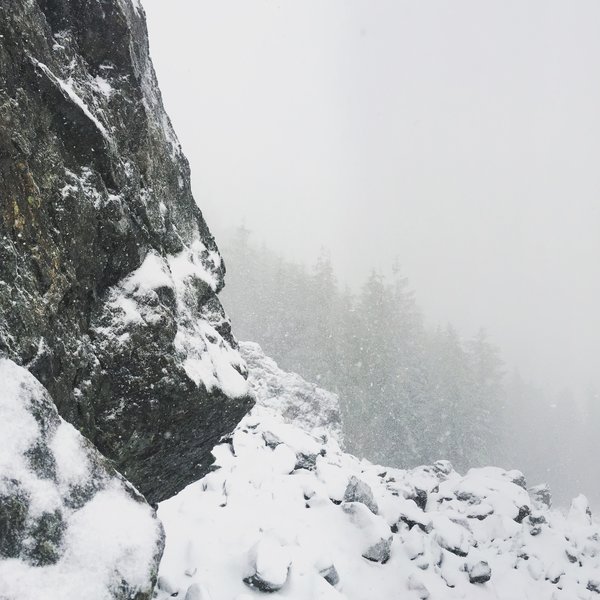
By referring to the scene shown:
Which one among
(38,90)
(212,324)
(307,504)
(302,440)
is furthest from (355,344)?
(38,90)

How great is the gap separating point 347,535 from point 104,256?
681 cm

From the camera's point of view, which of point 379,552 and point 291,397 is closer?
point 379,552

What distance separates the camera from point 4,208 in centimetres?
282

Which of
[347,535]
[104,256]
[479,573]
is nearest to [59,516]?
[104,256]

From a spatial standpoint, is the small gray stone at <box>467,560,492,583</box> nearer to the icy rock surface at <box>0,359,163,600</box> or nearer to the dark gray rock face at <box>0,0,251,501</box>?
the dark gray rock face at <box>0,0,251,501</box>

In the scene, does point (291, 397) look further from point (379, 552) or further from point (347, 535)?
point (379, 552)

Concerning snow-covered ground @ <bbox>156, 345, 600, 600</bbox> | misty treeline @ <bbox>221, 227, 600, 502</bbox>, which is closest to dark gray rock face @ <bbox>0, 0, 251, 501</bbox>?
snow-covered ground @ <bbox>156, 345, 600, 600</bbox>

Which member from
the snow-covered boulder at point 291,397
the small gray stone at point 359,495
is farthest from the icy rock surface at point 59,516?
the snow-covered boulder at point 291,397

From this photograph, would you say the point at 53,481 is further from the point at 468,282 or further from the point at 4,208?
the point at 468,282

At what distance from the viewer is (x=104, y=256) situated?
3.91m

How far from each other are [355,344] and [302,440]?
2962 cm

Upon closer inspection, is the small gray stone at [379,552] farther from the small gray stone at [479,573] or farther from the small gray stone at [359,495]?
the small gray stone at [479,573]

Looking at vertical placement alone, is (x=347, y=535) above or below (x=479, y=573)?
below

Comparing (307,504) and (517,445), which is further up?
(517,445)
